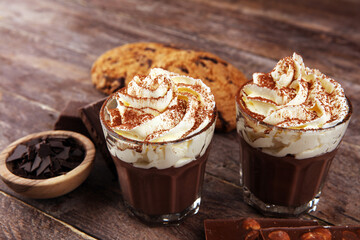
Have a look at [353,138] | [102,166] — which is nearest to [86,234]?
[102,166]

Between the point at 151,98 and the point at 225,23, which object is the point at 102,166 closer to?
the point at 151,98

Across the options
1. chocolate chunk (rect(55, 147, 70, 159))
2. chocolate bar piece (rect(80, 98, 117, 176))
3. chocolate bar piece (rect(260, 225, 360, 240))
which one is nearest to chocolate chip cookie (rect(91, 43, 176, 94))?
chocolate bar piece (rect(80, 98, 117, 176))

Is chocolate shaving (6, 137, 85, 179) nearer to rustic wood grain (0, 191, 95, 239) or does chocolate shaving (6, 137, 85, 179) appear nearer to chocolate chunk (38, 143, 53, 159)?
chocolate chunk (38, 143, 53, 159)

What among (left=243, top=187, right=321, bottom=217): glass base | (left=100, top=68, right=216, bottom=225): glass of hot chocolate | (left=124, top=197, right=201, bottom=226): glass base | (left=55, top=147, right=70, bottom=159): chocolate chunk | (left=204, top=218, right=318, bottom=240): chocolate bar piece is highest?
(left=100, top=68, right=216, bottom=225): glass of hot chocolate

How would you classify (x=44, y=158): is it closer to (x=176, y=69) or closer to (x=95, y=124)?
(x=95, y=124)

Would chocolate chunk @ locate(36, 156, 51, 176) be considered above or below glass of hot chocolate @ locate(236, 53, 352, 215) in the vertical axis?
below

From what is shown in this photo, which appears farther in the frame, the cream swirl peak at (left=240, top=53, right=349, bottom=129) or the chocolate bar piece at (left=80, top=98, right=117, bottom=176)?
the chocolate bar piece at (left=80, top=98, right=117, bottom=176)

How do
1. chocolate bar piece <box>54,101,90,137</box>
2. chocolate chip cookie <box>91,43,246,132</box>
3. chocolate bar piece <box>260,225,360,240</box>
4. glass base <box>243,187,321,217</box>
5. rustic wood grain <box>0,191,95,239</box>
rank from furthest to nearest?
chocolate chip cookie <box>91,43,246,132</box> < chocolate bar piece <box>54,101,90,137</box> < glass base <box>243,187,321,217</box> < rustic wood grain <box>0,191,95,239</box> < chocolate bar piece <box>260,225,360,240</box>

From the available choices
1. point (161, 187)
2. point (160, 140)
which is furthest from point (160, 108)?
point (161, 187)
